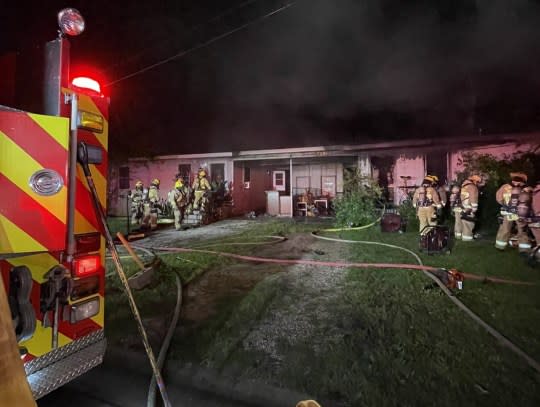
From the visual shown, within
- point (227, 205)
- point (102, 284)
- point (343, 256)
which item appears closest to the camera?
point (102, 284)

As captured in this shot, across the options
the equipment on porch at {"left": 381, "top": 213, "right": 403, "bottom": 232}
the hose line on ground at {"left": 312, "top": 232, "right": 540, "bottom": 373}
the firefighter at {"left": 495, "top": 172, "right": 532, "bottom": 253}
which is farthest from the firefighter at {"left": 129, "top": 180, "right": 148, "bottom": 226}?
the firefighter at {"left": 495, "top": 172, "right": 532, "bottom": 253}

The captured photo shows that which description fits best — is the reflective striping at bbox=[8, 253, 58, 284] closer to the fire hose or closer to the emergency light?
the emergency light

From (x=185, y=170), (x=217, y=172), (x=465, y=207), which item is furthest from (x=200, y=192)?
(x=465, y=207)

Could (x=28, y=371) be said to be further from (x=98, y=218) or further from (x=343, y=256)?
(x=343, y=256)

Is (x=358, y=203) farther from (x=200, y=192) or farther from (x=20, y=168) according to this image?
(x=20, y=168)

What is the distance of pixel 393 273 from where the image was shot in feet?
16.7

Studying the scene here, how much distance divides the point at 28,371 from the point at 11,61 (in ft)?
6.00

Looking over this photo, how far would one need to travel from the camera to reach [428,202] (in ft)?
24.8

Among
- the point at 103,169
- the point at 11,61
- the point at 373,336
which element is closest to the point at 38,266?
the point at 103,169

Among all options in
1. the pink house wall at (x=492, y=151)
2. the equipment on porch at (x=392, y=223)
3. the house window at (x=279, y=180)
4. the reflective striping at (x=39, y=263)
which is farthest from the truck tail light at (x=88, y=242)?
the house window at (x=279, y=180)

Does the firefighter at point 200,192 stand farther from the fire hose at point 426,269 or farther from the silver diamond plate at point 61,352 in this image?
the silver diamond plate at point 61,352

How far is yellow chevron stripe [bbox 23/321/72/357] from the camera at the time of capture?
1679mm

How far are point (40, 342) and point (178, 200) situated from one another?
30.1ft

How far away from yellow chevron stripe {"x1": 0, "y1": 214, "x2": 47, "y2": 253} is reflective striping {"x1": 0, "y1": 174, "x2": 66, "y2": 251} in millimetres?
12
